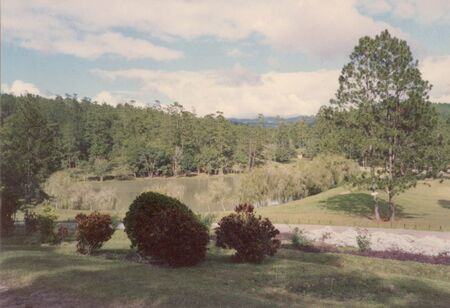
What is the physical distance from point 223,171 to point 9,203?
346 feet

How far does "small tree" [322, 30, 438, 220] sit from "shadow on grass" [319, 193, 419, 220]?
20.1 ft

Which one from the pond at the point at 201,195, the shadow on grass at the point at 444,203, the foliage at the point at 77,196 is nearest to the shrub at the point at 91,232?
the pond at the point at 201,195

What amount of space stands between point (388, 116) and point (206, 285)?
3260 cm

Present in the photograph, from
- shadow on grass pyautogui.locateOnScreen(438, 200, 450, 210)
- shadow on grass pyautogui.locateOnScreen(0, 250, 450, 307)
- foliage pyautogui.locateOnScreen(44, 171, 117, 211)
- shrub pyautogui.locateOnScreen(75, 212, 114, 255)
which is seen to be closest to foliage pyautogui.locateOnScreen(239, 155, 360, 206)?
shadow on grass pyautogui.locateOnScreen(438, 200, 450, 210)

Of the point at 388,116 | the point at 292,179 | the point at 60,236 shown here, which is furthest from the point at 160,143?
Answer: the point at 60,236

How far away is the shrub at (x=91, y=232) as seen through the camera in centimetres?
1859

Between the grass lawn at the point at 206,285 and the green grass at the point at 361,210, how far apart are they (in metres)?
25.3

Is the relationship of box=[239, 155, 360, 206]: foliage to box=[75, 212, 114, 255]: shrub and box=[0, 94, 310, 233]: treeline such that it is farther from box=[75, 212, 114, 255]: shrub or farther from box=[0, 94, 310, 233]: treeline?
box=[0, 94, 310, 233]: treeline

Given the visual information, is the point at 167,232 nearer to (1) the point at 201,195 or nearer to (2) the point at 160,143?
(1) the point at 201,195

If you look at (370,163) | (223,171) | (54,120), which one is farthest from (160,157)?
(370,163)

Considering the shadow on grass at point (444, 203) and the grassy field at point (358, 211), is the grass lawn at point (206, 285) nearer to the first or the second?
the grassy field at point (358, 211)

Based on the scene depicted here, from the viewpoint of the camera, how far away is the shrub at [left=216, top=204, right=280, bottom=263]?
17641mm

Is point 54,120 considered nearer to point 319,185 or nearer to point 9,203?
point 319,185

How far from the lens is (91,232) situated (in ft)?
61.3
